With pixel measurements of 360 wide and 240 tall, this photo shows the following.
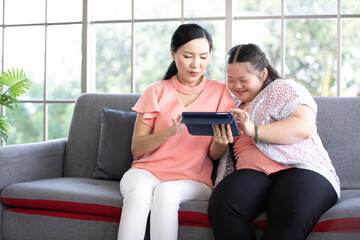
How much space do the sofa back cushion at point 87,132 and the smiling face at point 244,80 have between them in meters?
0.85

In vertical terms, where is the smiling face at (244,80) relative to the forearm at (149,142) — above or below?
above

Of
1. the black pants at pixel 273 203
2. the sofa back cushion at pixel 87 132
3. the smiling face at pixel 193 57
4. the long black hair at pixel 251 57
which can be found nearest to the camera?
the black pants at pixel 273 203

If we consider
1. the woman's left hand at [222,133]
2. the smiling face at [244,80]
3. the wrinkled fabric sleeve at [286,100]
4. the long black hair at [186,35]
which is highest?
the long black hair at [186,35]

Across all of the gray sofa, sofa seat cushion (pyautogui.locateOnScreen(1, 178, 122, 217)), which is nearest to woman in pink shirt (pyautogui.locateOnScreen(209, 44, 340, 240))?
the gray sofa

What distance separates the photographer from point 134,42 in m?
3.63

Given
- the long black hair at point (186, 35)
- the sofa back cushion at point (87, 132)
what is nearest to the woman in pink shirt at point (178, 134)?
the long black hair at point (186, 35)

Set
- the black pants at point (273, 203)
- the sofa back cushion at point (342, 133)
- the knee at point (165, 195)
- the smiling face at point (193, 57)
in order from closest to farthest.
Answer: the black pants at point (273, 203) < the knee at point (165, 195) < the smiling face at point (193, 57) < the sofa back cushion at point (342, 133)

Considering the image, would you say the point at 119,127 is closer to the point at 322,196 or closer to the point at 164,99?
the point at 164,99

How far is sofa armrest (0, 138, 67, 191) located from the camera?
7.93 feet

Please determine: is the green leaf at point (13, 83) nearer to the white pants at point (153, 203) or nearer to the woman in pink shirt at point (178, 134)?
the woman in pink shirt at point (178, 134)

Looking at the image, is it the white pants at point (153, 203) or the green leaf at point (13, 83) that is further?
the green leaf at point (13, 83)

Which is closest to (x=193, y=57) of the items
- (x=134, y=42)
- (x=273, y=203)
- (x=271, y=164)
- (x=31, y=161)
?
(x=271, y=164)

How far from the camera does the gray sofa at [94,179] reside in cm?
200

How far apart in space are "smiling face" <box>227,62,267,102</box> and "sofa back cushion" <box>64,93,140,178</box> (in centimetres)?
85
